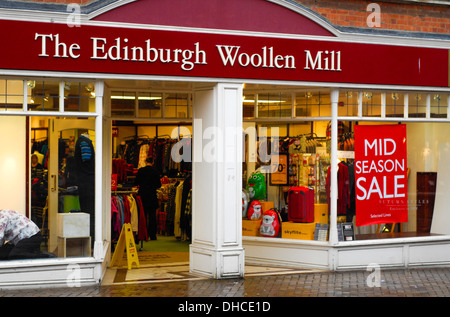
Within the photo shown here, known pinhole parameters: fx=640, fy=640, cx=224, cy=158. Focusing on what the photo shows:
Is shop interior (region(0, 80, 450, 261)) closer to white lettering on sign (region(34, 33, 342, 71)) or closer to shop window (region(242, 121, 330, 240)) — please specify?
shop window (region(242, 121, 330, 240))

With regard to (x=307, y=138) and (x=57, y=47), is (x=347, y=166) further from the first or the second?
(x=57, y=47)

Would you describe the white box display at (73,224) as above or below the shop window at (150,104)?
below

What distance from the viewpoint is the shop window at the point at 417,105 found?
11.2m

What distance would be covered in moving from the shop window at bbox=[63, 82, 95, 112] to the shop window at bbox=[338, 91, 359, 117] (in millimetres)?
4130

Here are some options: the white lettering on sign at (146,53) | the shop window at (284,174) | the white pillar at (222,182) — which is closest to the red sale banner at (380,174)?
the shop window at (284,174)

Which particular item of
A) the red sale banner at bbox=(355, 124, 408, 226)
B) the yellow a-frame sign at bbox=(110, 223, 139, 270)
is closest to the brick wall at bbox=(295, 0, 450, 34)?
the red sale banner at bbox=(355, 124, 408, 226)

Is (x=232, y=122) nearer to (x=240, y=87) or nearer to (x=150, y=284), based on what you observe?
(x=240, y=87)

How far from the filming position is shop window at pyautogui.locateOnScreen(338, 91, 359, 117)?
10.8m

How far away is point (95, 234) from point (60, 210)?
684 millimetres

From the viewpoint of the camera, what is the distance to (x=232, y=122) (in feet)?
32.5

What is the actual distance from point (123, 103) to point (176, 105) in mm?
943

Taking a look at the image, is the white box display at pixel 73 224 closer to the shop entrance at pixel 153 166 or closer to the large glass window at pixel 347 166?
the shop entrance at pixel 153 166

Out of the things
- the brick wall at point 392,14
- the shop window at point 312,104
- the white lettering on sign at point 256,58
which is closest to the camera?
the white lettering on sign at point 256,58

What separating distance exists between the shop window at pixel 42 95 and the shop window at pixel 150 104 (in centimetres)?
211
